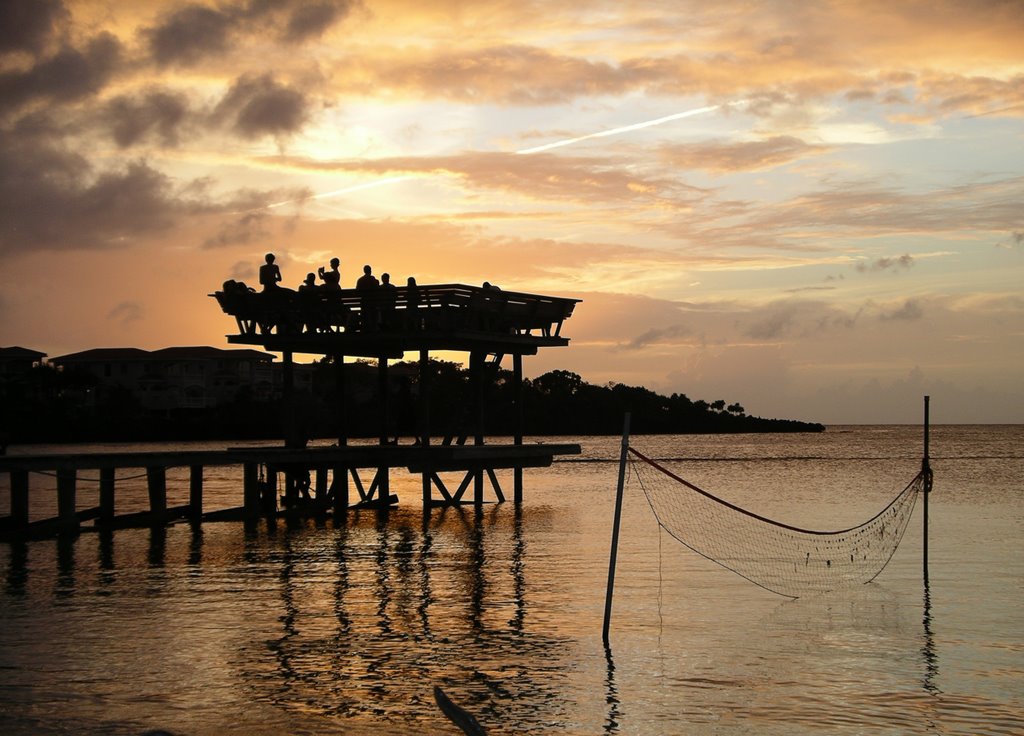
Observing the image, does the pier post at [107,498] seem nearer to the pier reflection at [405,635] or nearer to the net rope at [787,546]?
the pier reflection at [405,635]

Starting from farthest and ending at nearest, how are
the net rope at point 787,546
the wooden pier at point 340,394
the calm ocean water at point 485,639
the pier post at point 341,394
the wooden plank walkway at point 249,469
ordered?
the pier post at point 341,394 < the wooden pier at point 340,394 < the wooden plank walkway at point 249,469 < the net rope at point 787,546 < the calm ocean water at point 485,639

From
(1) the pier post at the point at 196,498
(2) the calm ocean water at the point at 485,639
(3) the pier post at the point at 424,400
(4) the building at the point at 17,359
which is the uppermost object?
(4) the building at the point at 17,359

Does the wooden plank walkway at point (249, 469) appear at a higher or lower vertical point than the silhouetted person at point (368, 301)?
lower

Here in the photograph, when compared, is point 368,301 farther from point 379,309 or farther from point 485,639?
point 485,639

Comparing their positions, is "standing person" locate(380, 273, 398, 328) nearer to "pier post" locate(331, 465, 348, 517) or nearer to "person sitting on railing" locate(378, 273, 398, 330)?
"person sitting on railing" locate(378, 273, 398, 330)

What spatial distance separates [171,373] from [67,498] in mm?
127291

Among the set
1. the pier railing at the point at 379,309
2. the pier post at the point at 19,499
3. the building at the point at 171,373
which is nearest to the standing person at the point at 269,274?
the pier railing at the point at 379,309

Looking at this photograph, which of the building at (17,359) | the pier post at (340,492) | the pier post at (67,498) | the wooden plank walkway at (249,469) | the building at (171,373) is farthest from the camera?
the building at (171,373)

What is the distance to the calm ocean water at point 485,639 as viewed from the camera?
12289mm

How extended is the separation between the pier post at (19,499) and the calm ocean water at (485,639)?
4.22 ft

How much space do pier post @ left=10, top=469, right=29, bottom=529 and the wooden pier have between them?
25mm

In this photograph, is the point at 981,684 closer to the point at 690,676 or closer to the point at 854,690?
the point at 854,690

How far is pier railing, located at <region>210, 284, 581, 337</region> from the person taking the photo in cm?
3178

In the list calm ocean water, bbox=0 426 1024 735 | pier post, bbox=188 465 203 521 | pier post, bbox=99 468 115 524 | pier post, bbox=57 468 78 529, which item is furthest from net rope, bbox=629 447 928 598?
pier post, bbox=57 468 78 529
